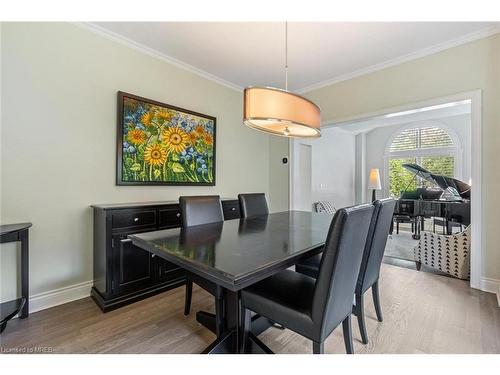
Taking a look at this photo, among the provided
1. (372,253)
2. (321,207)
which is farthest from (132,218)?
(321,207)

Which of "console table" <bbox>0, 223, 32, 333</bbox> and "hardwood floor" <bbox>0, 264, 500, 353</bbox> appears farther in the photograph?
"console table" <bbox>0, 223, 32, 333</bbox>

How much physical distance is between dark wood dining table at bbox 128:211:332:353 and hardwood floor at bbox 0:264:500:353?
248 mm

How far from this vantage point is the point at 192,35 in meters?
2.44

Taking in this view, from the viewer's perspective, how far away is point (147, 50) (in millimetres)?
2662

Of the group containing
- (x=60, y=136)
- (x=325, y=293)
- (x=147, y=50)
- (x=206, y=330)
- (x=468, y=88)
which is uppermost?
(x=147, y=50)

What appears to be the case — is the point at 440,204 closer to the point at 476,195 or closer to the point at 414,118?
the point at 476,195

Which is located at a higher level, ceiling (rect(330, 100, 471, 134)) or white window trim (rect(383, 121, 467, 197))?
ceiling (rect(330, 100, 471, 134))

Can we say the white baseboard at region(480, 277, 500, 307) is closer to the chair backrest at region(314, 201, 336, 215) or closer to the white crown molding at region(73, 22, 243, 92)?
the chair backrest at region(314, 201, 336, 215)

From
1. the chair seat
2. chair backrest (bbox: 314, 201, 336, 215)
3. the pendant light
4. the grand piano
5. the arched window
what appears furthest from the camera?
the arched window

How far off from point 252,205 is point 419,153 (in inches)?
212

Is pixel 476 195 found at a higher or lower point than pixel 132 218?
higher

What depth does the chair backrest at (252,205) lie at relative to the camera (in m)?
2.50

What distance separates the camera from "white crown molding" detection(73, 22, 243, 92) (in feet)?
7.49

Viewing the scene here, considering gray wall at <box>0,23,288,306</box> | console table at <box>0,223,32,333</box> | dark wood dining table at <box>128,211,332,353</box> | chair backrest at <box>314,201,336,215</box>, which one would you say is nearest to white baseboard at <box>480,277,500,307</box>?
dark wood dining table at <box>128,211,332,353</box>
